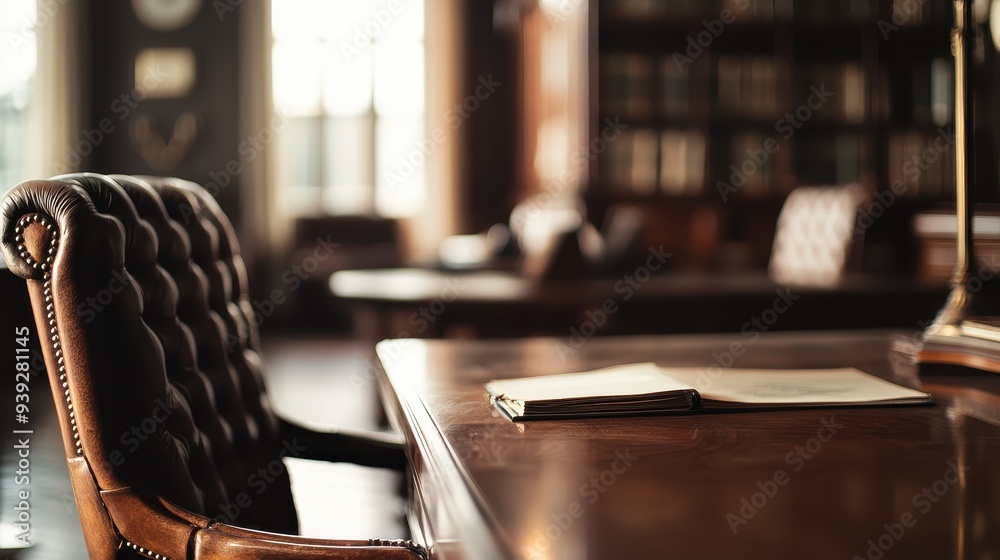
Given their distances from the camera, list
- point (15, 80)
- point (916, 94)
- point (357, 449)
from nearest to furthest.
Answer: point (357, 449)
point (916, 94)
point (15, 80)

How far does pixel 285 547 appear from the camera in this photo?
0.87 meters


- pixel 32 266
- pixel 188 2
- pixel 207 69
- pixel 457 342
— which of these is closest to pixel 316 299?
pixel 207 69

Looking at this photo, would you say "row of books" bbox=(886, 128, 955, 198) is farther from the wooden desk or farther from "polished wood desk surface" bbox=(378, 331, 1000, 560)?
"polished wood desk surface" bbox=(378, 331, 1000, 560)

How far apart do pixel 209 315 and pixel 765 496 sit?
0.91 metres

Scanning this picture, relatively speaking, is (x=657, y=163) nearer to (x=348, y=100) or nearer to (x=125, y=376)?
(x=348, y=100)

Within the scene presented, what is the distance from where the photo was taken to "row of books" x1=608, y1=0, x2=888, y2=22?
550 centimetres

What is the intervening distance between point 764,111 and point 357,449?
4.98m

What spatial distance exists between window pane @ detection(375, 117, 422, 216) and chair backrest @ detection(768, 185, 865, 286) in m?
4.15

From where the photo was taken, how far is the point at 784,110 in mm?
5707

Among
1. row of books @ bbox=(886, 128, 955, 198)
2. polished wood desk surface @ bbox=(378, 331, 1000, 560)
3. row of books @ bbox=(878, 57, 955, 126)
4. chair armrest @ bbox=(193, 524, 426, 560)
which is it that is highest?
row of books @ bbox=(878, 57, 955, 126)

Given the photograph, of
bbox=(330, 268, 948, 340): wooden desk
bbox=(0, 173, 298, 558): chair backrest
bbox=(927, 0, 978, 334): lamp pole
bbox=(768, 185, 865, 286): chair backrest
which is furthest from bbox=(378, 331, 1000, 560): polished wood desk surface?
bbox=(768, 185, 865, 286): chair backrest

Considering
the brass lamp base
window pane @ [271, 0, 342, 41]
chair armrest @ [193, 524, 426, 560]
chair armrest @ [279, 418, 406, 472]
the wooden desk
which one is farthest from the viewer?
window pane @ [271, 0, 342, 41]

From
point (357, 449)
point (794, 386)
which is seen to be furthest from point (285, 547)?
point (794, 386)

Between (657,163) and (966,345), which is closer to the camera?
(966,345)
